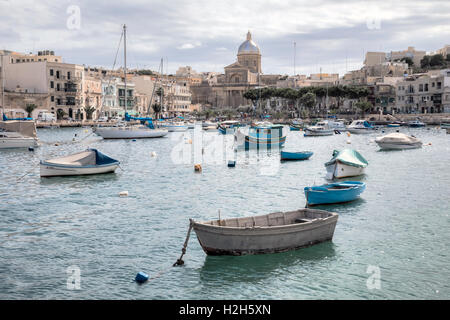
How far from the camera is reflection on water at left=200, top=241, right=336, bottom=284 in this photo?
14.7 m

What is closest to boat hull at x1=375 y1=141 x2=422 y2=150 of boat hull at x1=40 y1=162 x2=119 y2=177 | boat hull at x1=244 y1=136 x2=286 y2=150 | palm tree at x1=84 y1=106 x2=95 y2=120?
boat hull at x1=244 y1=136 x2=286 y2=150

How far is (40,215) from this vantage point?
22141 mm

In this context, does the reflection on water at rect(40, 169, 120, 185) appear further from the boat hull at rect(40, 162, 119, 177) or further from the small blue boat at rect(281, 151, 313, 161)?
the small blue boat at rect(281, 151, 313, 161)

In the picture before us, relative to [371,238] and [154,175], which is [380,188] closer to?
[371,238]

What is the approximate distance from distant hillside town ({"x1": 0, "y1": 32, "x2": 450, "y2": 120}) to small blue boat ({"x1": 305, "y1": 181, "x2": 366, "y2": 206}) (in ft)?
175

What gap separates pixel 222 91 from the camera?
190 metres

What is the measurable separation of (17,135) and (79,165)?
25.2 metres

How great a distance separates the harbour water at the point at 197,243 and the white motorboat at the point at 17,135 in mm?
20200

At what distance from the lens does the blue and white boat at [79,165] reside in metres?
32.2

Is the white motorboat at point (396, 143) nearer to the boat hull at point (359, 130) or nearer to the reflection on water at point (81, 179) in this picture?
the boat hull at point (359, 130)

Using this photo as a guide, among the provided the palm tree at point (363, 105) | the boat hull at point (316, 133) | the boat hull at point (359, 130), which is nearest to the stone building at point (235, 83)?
the palm tree at point (363, 105)

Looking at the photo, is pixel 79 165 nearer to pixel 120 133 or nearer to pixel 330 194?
pixel 330 194

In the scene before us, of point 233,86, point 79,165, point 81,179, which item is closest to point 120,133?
point 79,165
